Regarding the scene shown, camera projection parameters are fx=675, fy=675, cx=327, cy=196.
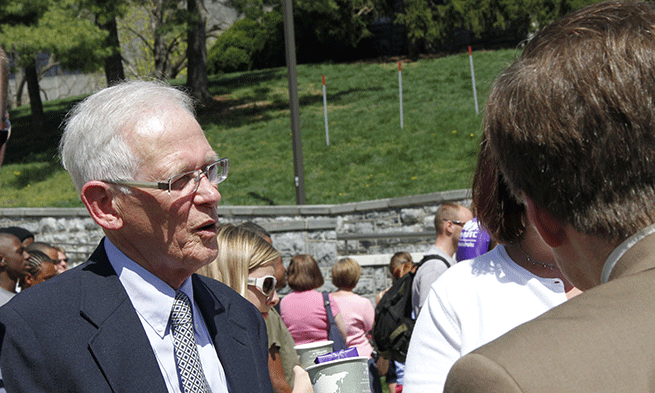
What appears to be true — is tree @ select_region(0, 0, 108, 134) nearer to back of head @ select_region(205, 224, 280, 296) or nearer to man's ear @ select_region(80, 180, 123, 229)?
back of head @ select_region(205, 224, 280, 296)

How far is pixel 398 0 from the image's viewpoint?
27.7 m

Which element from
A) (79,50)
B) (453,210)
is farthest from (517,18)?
(453,210)

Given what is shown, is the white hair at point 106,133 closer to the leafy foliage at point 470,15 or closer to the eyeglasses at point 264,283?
the eyeglasses at point 264,283

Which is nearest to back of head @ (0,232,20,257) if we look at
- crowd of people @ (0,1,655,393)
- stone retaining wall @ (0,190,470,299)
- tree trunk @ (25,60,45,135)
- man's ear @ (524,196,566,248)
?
crowd of people @ (0,1,655,393)

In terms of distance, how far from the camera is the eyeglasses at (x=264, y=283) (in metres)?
3.24

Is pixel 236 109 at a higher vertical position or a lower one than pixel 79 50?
lower

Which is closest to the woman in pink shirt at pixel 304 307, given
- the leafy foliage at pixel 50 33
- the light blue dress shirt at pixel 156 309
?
the light blue dress shirt at pixel 156 309

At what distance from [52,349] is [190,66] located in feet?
73.1

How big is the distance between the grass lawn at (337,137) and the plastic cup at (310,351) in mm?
8038

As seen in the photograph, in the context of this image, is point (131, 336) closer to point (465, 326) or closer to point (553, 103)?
point (465, 326)

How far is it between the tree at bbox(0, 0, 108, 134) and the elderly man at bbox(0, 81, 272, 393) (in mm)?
15699

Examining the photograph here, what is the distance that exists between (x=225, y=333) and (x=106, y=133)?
74cm

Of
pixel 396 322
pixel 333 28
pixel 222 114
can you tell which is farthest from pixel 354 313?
pixel 333 28

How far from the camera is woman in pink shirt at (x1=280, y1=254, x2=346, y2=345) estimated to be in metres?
5.69
